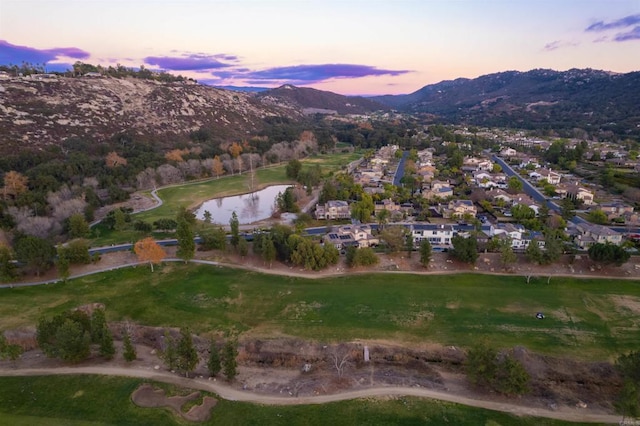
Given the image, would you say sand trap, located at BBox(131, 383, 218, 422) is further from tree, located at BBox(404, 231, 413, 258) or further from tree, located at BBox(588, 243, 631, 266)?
tree, located at BBox(588, 243, 631, 266)

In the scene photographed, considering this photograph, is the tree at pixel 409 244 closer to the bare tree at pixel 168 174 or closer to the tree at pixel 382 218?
the tree at pixel 382 218

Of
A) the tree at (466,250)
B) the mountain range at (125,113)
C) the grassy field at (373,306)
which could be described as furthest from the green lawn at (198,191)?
the tree at (466,250)

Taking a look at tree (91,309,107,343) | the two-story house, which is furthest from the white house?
tree (91,309,107,343)

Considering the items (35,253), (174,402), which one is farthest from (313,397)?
(35,253)

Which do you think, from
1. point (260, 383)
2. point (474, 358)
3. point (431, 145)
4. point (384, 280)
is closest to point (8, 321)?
point (260, 383)

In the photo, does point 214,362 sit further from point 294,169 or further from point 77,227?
point 294,169
